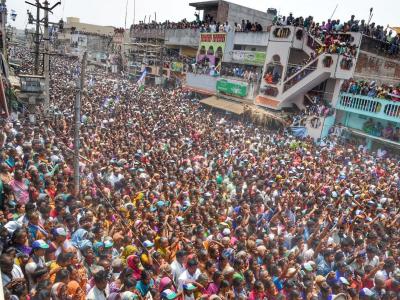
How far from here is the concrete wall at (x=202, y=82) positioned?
2624 cm

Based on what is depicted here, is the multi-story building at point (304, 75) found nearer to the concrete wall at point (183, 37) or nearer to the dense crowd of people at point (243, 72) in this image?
the dense crowd of people at point (243, 72)

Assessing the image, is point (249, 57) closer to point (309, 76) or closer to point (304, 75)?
point (304, 75)

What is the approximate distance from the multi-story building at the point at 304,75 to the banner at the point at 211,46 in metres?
0.07

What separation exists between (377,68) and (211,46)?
12841 mm

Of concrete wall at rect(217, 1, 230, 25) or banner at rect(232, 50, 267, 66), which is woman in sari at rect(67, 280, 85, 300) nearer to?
banner at rect(232, 50, 267, 66)

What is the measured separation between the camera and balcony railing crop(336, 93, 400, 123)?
16.5m

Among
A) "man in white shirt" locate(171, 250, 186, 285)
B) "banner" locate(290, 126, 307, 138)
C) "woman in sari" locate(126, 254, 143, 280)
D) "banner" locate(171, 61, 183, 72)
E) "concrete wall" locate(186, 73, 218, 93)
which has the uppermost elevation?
"banner" locate(171, 61, 183, 72)

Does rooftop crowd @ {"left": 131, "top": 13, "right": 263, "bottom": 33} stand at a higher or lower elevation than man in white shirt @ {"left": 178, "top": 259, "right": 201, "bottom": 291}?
higher

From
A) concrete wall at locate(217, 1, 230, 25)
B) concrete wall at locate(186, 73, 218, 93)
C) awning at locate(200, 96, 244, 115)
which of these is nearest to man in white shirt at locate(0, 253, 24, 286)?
awning at locate(200, 96, 244, 115)

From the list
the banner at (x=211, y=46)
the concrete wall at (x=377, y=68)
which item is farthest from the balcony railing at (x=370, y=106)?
the banner at (x=211, y=46)

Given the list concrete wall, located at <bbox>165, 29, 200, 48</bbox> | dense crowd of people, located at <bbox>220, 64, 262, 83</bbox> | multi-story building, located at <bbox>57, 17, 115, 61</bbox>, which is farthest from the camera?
multi-story building, located at <bbox>57, 17, 115, 61</bbox>

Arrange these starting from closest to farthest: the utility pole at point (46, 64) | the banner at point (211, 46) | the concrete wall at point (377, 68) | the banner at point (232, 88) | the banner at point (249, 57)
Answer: the utility pole at point (46, 64) < the concrete wall at point (377, 68) < the banner at point (232, 88) < the banner at point (249, 57) < the banner at point (211, 46)

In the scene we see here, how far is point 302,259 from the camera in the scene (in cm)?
554

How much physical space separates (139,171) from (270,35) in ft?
51.2
